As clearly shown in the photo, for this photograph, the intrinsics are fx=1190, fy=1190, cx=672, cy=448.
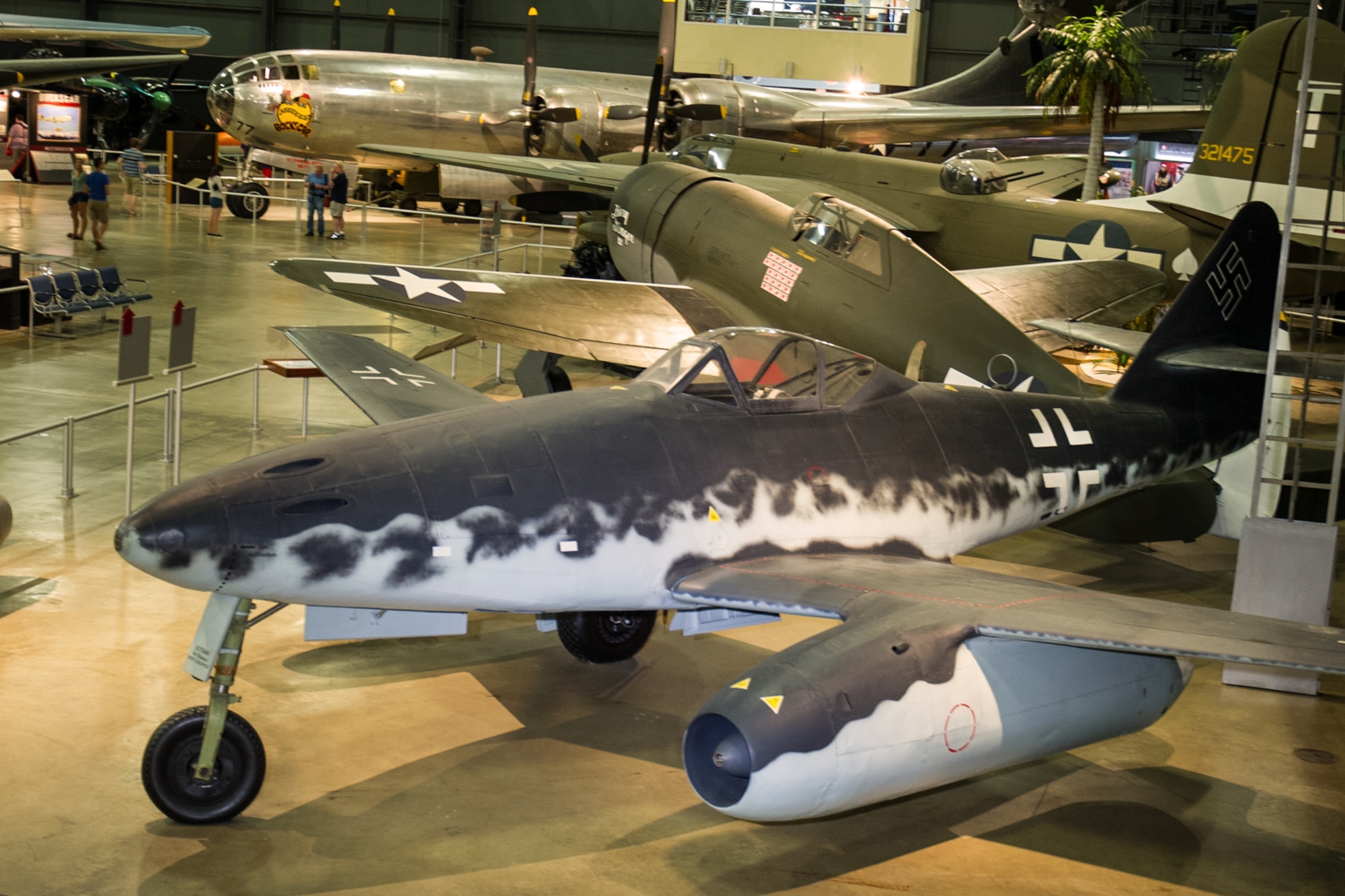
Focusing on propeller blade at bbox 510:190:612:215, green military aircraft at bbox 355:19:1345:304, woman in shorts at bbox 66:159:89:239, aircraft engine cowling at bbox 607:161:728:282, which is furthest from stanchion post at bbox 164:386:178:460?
woman in shorts at bbox 66:159:89:239

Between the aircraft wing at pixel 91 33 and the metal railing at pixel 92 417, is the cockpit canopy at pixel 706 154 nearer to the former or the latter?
the aircraft wing at pixel 91 33

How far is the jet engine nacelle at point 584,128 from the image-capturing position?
29469 mm

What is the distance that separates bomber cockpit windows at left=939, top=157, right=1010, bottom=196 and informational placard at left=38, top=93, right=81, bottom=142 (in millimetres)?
29115

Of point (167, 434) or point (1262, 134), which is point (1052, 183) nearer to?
point (1262, 134)

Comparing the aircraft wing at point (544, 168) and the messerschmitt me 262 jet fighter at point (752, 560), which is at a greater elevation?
the aircraft wing at point (544, 168)

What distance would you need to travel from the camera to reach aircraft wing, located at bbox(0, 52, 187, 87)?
1892 centimetres

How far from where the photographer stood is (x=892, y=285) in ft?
37.4

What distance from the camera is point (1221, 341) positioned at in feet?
29.8

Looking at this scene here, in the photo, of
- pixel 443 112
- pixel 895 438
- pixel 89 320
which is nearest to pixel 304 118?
pixel 443 112

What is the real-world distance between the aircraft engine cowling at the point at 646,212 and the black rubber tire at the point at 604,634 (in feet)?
23.8

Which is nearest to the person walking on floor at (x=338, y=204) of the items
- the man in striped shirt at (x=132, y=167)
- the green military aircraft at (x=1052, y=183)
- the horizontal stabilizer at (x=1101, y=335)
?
the green military aircraft at (x=1052, y=183)

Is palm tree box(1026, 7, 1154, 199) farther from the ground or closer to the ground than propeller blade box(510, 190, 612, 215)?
farther from the ground

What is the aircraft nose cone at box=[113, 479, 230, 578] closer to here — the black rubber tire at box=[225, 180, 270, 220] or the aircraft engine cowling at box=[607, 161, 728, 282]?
the aircraft engine cowling at box=[607, 161, 728, 282]

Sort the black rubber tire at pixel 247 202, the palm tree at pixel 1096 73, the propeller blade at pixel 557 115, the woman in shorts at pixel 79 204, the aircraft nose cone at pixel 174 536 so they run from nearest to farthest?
the aircraft nose cone at pixel 174 536
the palm tree at pixel 1096 73
the woman in shorts at pixel 79 204
the propeller blade at pixel 557 115
the black rubber tire at pixel 247 202
